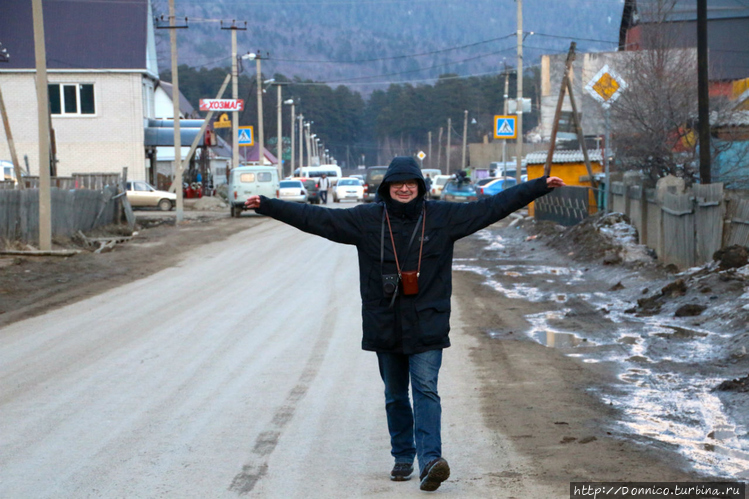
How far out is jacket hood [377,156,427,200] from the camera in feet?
17.7

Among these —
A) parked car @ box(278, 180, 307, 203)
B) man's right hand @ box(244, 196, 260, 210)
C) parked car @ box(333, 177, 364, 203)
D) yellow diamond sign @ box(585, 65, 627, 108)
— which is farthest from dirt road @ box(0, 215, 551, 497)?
parked car @ box(333, 177, 364, 203)

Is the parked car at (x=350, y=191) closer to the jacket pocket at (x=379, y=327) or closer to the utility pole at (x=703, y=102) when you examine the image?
the utility pole at (x=703, y=102)

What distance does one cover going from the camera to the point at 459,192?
41.6 metres

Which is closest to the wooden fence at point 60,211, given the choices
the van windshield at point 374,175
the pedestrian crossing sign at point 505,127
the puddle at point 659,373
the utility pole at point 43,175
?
the utility pole at point 43,175

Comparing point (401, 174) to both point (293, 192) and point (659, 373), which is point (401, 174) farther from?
point (293, 192)

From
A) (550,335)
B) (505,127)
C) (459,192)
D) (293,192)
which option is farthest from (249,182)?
(550,335)

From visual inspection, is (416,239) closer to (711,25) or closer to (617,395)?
(617,395)

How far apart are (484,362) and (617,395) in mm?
1774

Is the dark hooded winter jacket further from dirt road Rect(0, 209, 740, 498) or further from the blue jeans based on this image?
dirt road Rect(0, 209, 740, 498)

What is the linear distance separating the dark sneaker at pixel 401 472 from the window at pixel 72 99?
43.2 m

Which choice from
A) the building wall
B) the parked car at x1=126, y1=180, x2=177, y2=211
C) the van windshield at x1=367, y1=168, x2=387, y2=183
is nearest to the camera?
the parked car at x1=126, y1=180, x2=177, y2=211

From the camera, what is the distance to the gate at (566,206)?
2528 centimetres

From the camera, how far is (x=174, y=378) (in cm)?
837

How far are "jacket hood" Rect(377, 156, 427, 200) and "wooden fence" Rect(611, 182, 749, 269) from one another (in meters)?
7.87
